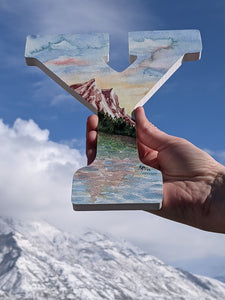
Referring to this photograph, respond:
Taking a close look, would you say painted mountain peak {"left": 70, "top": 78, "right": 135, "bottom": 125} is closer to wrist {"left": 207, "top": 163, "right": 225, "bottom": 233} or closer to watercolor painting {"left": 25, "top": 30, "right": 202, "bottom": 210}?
watercolor painting {"left": 25, "top": 30, "right": 202, "bottom": 210}

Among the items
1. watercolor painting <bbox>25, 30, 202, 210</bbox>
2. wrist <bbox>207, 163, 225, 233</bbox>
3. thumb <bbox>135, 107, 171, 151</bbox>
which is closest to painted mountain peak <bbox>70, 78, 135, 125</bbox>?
watercolor painting <bbox>25, 30, 202, 210</bbox>

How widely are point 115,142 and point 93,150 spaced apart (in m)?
0.39

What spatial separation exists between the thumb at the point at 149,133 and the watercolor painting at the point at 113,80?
117mm

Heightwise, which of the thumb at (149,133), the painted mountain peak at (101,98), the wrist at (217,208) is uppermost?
the painted mountain peak at (101,98)

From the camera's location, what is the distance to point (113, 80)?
7.02m

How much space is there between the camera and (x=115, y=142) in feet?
21.9

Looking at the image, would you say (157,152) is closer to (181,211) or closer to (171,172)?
(171,172)

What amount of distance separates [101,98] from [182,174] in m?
1.80

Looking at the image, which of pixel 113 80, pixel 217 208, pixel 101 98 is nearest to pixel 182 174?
pixel 217 208

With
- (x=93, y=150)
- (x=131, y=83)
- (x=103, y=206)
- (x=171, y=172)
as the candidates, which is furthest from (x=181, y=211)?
(x=131, y=83)

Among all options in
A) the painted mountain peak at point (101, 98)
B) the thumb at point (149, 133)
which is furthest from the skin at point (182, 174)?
the painted mountain peak at point (101, 98)

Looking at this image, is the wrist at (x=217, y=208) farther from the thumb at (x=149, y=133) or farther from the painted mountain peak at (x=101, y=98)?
the painted mountain peak at (x=101, y=98)

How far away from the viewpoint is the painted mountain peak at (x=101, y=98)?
271 inches

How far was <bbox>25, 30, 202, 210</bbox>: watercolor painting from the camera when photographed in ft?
20.0
